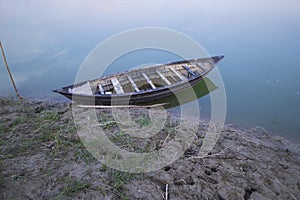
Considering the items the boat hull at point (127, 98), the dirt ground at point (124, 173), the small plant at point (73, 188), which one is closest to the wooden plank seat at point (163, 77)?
the boat hull at point (127, 98)

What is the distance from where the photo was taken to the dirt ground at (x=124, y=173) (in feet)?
6.52

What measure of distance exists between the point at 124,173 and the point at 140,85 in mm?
3120

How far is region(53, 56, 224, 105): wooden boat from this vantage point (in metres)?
4.32

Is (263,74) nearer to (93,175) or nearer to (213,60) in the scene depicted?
(213,60)

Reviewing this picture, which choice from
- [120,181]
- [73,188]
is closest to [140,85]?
[120,181]

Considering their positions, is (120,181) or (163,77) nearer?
(120,181)

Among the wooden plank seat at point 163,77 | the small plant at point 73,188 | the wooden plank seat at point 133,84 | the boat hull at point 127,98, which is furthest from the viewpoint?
the wooden plank seat at point 163,77

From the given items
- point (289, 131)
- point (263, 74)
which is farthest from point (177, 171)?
point (263, 74)

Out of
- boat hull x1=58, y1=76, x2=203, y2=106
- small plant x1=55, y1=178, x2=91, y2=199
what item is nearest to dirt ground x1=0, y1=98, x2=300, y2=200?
small plant x1=55, y1=178, x2=91, y2=199

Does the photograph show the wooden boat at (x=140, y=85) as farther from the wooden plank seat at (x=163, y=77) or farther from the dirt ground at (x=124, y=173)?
the dirt ground at (x=124, y=173)

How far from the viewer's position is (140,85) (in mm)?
5148

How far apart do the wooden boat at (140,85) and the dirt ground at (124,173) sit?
4.29 feet

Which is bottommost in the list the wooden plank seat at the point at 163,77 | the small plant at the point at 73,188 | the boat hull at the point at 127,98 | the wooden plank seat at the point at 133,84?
the boat hull at the point at 127,98

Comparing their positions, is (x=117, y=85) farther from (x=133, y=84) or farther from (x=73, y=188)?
(x=73, y=188)
